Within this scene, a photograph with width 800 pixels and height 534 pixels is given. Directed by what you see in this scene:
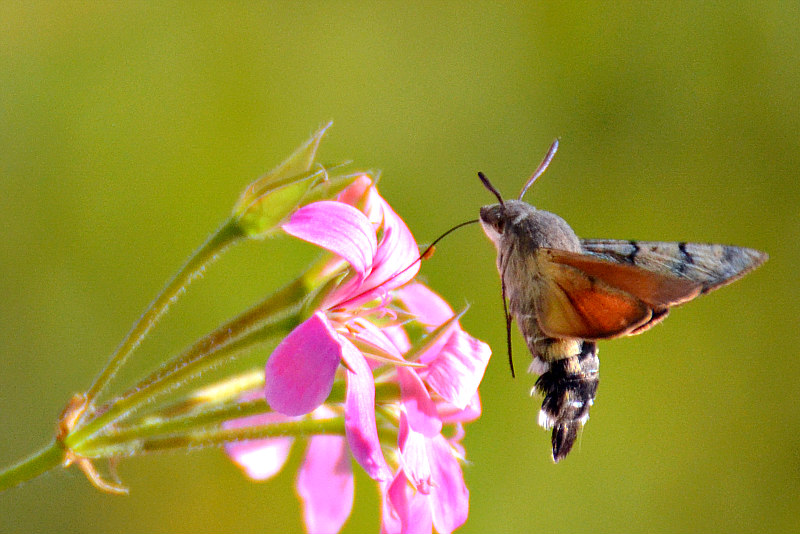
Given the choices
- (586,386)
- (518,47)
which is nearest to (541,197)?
(518,47)

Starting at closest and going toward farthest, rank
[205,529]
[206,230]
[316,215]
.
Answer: [316,215]
[205,529]
[206,230]

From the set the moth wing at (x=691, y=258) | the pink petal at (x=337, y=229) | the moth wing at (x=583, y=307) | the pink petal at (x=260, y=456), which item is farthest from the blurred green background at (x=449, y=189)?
the pink petal at (x=337, y=229)

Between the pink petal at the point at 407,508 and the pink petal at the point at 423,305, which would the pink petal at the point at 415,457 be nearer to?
the pink petal at the point at 407,508

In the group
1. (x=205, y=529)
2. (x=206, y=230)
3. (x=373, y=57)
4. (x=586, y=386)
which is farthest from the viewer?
(x=373, y=57)

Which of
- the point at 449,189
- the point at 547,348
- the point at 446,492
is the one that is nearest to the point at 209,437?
the point at 446,492

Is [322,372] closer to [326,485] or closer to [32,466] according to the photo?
[32,466]

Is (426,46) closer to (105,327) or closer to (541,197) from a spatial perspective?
(541,197)
